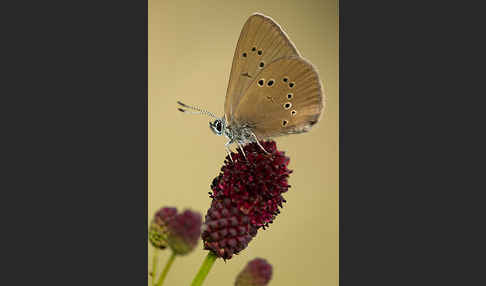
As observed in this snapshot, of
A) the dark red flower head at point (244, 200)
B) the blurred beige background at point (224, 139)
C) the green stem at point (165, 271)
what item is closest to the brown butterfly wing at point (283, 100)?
the dark red flower head at point (244, 200)

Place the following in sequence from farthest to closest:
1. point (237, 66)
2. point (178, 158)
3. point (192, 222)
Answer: point (178, 158)
point (237, 66)
point (192, 222)

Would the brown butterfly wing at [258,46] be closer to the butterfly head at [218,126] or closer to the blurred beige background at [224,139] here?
the butterfly head at [218,126]

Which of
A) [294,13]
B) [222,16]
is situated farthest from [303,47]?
[222,16]

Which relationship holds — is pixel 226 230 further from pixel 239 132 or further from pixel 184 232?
pixel 239 132

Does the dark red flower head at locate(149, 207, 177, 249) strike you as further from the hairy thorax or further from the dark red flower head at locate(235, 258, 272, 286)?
the hairy thorax

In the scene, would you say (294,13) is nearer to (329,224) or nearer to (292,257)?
(329,224)

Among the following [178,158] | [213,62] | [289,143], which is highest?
[213,62]

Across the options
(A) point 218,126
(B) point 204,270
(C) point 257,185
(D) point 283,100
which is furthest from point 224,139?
(B) point 204,270
